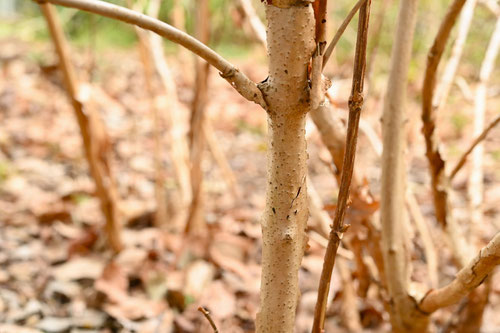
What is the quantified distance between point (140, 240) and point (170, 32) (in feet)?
3.82

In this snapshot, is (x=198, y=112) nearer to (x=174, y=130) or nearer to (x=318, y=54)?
(x=174, y=130)

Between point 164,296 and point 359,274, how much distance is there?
0.50m

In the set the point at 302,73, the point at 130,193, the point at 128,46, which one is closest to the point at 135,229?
→ the point at 130,193

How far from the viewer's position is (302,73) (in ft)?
1.55

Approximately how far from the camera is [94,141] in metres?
1.27

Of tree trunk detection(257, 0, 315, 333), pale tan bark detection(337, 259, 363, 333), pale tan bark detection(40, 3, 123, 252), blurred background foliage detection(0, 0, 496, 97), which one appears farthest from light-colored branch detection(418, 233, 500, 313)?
blurred background foliage detection(0, 0, 496, 97)

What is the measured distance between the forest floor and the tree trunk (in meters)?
0.28

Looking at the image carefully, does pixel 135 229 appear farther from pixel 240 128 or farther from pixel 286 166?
pixel 240 128

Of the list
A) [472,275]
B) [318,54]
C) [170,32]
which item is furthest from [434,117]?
[170,32]

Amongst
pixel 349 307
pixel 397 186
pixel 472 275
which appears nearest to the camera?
pixel 472 275

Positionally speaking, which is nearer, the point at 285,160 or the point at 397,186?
the point at 285,160

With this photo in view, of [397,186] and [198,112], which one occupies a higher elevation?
[198,112]

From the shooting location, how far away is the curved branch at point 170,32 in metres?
0.43

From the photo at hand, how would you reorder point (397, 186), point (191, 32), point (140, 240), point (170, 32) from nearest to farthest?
point (170, 32)
point (397, 186)
point (140, 240)
point (191, 32)
